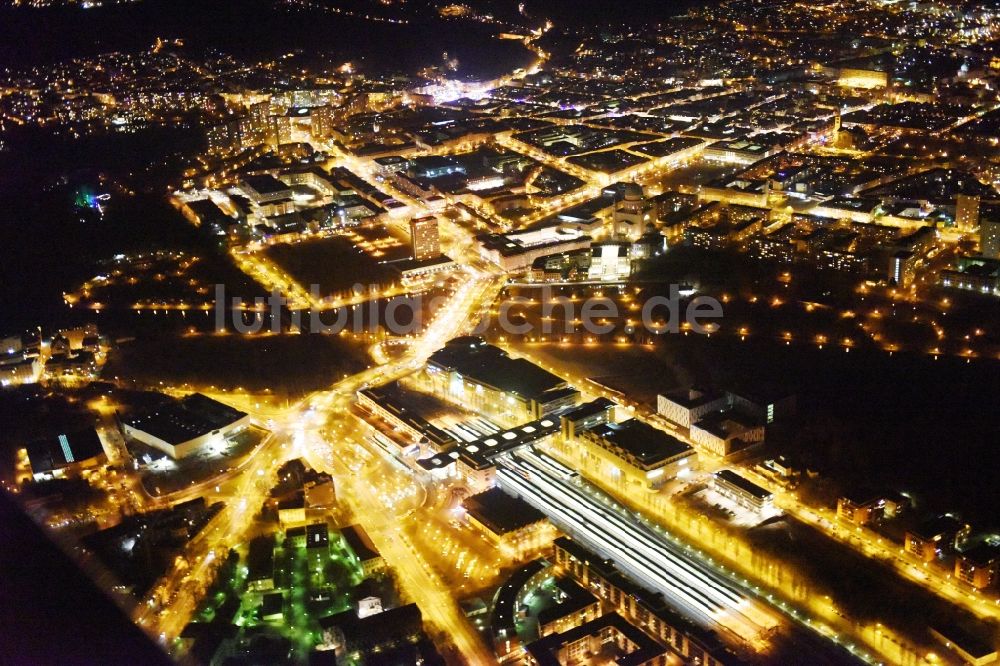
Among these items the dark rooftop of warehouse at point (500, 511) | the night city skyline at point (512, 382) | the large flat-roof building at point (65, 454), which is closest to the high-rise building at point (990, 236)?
the night city skyline at point (512, 382)

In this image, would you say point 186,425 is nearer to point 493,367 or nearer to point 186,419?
point 186,419

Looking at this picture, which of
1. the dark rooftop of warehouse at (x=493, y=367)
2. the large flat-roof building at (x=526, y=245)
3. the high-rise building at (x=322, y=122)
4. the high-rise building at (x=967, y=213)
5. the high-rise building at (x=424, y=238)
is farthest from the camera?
the high-rise building at (x=322, y=122)

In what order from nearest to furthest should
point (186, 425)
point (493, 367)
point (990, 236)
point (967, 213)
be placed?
point (186, 425), point (493, 367), point (990, 236), point (967, 213)

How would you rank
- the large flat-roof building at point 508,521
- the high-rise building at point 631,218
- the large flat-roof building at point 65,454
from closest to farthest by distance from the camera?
the large flat-roof building at point 508,521, the large flat-roof building at point 65,454, the high-rise building at point 631,218

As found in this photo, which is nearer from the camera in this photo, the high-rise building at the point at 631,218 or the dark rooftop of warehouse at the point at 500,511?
the dark rooftop of warehouse at the point at 500,511

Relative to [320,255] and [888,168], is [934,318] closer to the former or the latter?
[888,168]

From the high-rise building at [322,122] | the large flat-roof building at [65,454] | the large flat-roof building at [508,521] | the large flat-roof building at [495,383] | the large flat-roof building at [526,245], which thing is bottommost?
the large flat-roof building at [508,521]

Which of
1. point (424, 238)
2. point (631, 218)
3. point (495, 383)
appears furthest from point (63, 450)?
point (631, 218)

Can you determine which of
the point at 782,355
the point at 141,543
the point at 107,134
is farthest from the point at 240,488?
the point at 107,134

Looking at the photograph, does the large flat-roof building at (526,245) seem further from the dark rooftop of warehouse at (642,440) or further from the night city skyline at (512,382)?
the dark rooftop of warehouse at (642,440)
